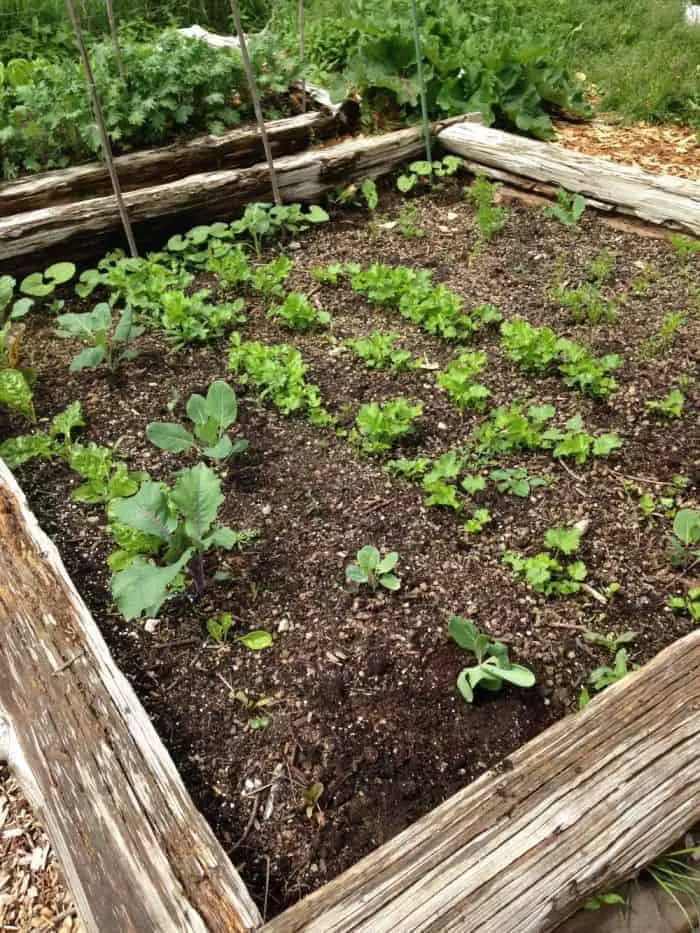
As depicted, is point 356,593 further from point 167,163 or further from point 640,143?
point 640,143

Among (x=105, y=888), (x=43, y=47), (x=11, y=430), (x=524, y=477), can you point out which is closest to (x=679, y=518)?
(x=524, y=477)

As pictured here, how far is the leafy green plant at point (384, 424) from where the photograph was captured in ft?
8.86

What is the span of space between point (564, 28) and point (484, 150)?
8.31 feet

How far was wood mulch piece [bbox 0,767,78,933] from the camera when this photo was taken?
1.83 metres

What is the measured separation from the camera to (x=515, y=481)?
2.60 meters

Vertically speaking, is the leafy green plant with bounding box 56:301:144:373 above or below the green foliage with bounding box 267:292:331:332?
above

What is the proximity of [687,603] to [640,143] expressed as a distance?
398 cm

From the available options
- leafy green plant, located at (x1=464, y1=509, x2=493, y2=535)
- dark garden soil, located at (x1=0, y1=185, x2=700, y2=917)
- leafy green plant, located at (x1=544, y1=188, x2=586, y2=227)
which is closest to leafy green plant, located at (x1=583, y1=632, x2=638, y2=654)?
dark garden soil, located at (x1=0, y1=185, x2=700, y2=917)

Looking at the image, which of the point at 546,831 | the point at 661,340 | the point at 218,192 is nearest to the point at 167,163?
the point at 218,192

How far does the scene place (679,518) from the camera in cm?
230

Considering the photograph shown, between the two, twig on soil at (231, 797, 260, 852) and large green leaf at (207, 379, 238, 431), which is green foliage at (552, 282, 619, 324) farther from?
twig on soil at (231, 797, 260, 852)

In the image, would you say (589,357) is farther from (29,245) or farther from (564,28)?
(564,28)

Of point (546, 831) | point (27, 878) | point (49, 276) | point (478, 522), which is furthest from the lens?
point (49, 276)

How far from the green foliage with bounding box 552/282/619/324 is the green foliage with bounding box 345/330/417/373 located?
77 centimetres
